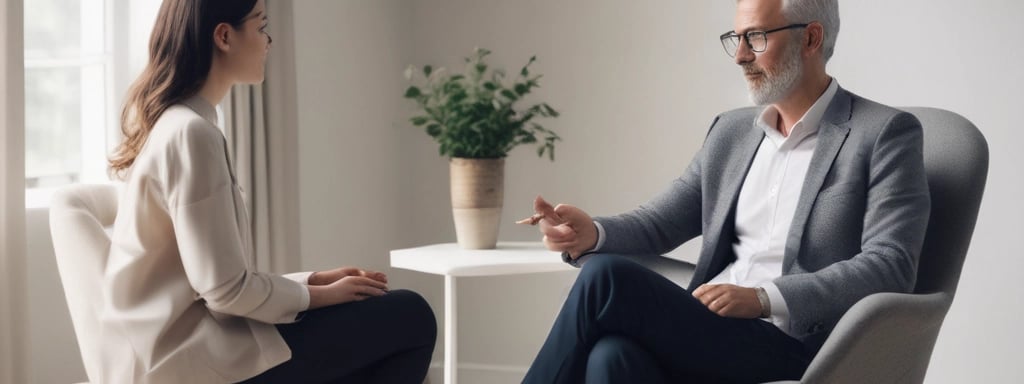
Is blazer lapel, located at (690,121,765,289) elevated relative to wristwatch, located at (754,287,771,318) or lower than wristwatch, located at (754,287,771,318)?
elevated

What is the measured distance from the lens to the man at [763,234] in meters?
1.68

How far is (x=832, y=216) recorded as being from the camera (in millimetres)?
1853

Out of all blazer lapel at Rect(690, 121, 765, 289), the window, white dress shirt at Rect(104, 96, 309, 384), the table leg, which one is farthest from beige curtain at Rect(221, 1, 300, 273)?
blazer lapel at Rect(690, 121, 765, 289)

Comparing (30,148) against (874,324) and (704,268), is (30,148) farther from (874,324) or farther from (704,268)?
(874,324)

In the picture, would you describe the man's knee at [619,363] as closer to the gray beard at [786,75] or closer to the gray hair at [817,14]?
the gray beard at [786,75]

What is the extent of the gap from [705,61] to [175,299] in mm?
2080

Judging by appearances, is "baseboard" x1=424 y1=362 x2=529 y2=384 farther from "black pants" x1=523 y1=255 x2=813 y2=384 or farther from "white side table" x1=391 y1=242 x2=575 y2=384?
"black pants" x1=523 y1=255 x2=813 y2=384

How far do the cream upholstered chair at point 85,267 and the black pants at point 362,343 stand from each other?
0.83 ft

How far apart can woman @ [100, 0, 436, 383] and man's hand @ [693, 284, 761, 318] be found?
2.01ft

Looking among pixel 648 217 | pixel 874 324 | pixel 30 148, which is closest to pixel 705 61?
pixel 648 217

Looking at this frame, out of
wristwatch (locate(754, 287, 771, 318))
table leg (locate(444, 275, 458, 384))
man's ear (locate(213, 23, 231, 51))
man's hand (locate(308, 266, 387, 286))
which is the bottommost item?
table leg (locate(444, 275, 458, 384))

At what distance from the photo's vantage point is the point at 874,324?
157cm

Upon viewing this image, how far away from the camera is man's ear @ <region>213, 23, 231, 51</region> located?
66.7 inches

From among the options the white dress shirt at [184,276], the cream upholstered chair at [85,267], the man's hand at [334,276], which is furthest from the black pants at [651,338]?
the cream upholstered chair at [85,267]
